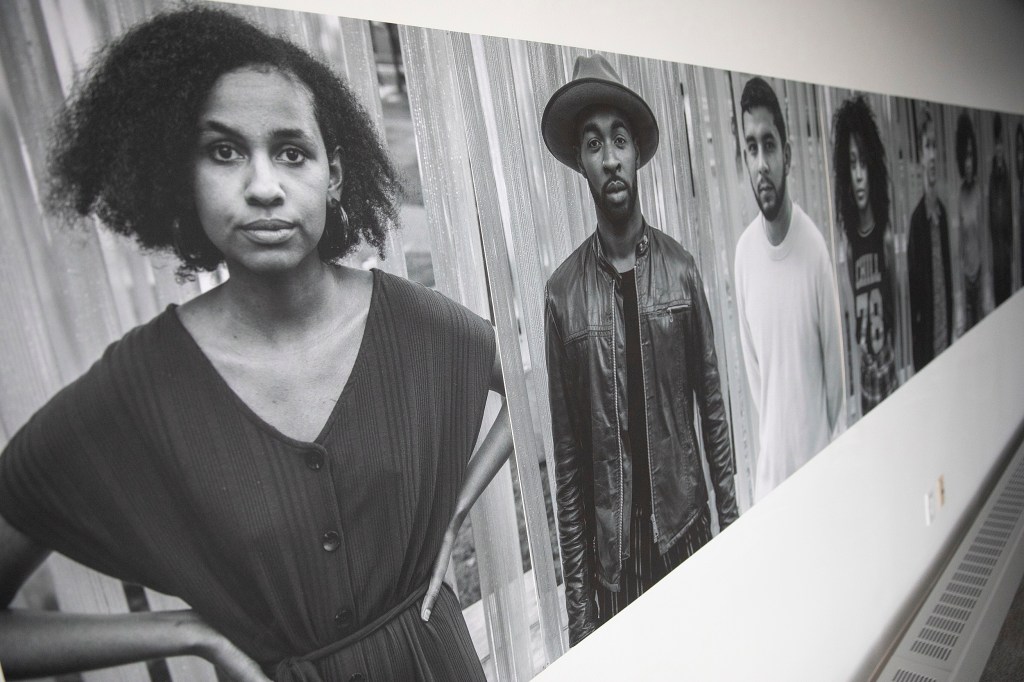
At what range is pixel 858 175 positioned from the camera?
2285 millimetres

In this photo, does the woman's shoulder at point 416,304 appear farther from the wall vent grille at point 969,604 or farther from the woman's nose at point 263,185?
the wall vent grille at point 969,604

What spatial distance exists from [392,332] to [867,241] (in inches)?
77.4

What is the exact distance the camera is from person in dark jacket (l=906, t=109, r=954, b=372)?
265 centimetres

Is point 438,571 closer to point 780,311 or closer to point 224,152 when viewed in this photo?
point 224,152

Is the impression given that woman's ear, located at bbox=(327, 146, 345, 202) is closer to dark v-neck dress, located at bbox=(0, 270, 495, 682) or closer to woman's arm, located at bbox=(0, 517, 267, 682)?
dark v-neck dress, located at bbox=(0, 270, 495, 682)

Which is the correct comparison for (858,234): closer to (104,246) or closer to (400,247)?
(400,247)

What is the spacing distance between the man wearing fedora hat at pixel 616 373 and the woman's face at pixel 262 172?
0.47 m

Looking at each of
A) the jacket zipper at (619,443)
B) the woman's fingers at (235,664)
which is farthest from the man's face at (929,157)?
the woman's fingers at (235,664)

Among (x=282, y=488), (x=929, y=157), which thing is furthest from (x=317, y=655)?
(x=929, y=157)

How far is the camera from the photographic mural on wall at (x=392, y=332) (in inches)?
26.4

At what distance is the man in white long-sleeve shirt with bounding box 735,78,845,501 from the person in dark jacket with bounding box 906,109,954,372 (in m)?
0.80

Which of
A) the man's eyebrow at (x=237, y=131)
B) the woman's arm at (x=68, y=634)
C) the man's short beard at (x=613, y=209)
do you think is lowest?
the woman's arm at (x=68, y=634)

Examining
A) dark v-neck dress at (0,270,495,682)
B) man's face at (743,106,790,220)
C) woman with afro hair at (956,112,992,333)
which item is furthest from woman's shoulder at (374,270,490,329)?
woman with afro hair at (956,112,992,333)

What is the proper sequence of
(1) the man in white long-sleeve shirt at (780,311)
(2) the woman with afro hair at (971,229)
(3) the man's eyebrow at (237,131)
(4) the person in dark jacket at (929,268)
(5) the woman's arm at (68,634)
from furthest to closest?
1. (2) the woman with afro hair at (971,229)
2. (4) the person in dark jacket at (929,268)
3. (1) the man in white long-sleeve shirt at (780,311)
4. (3) the man's eyebrow at (237,131)
5. (5) the woman's arm at (68,634)
